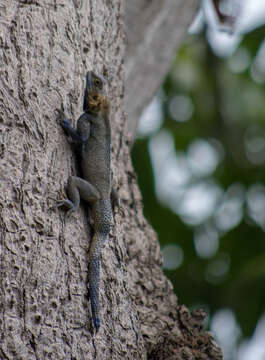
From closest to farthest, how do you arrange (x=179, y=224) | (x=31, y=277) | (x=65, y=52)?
(x=31, y=277)
(x=65, y=52)
(x=179, y=224)

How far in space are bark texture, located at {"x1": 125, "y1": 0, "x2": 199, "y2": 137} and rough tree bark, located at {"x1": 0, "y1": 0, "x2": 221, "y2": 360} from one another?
4.27ft

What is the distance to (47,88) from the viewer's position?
354 cm

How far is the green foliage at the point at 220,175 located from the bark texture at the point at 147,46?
104cm

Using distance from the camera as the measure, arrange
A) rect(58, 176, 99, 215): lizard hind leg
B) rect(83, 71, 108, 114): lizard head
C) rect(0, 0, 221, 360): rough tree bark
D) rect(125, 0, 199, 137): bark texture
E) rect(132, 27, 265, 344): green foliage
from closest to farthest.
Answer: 1. rect(0, 0, 221, 360): rough tree bark
2. rect(58, 176, 99, 215): lizard hind leg
3. rect(83, 71, 108, 114): lizard head
4. rect(125, 0, 199, 137): bark texture
5. rect(132, 27, 265, 344): green foliage

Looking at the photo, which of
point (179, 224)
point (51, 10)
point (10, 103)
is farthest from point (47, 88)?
point (179, 224)

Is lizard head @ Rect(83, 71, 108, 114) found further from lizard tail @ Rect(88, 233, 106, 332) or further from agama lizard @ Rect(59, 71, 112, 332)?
lizard tail @ Rect(88, 233, 106, 332)

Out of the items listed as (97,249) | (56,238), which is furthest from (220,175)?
(56,238)

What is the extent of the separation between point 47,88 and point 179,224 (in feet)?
12.1

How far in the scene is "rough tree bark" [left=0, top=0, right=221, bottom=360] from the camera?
299 centimetres

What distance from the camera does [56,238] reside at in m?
3.22

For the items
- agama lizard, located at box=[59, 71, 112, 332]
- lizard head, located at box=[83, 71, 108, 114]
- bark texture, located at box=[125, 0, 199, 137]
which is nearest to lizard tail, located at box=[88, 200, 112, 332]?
agama lizard, located at box=[59, 71, 112, 332]

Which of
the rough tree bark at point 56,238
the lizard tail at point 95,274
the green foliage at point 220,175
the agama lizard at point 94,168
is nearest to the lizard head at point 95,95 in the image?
the agama lizard at point 94,168

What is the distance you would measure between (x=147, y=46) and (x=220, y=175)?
233 centimetres

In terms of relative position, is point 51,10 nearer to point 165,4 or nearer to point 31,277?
point 31,277
